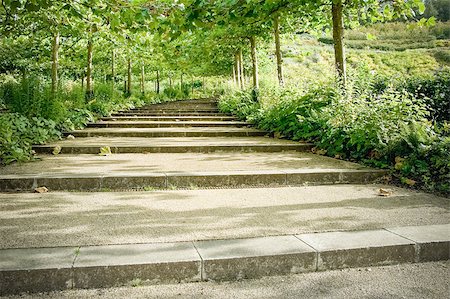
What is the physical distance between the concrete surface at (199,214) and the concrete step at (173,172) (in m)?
0.27

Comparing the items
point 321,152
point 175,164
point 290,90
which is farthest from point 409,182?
point 290,90

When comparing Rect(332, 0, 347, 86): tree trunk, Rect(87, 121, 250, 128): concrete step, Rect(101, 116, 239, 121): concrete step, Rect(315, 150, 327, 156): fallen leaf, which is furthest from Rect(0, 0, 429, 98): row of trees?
Rect(101, 116, 239, 121): concrete step

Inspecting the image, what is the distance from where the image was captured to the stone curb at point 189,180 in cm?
454

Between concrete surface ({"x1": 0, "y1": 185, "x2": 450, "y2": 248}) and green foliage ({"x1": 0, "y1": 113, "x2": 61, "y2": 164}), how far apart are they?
191cm

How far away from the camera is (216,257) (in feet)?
8.64

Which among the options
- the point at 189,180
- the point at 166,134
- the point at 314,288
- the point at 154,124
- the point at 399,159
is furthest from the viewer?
the point at 154,124

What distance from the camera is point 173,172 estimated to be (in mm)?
5133

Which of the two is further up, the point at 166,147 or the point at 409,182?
the point at 166,147

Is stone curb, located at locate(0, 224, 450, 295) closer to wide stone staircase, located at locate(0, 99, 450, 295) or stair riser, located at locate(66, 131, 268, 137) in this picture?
wide stone staircase, located at locate(0, 99, 450, 295)

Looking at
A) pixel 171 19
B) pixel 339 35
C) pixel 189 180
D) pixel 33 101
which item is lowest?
pixel 189 180

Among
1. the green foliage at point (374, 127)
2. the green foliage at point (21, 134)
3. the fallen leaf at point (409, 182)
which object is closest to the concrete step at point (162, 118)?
the green foliage at point (374, 127)

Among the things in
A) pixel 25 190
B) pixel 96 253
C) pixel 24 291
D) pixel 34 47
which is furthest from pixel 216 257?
pixel 34 47

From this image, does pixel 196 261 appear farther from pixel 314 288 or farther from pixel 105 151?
pixel 105 151

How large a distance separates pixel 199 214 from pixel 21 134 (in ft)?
17.6
